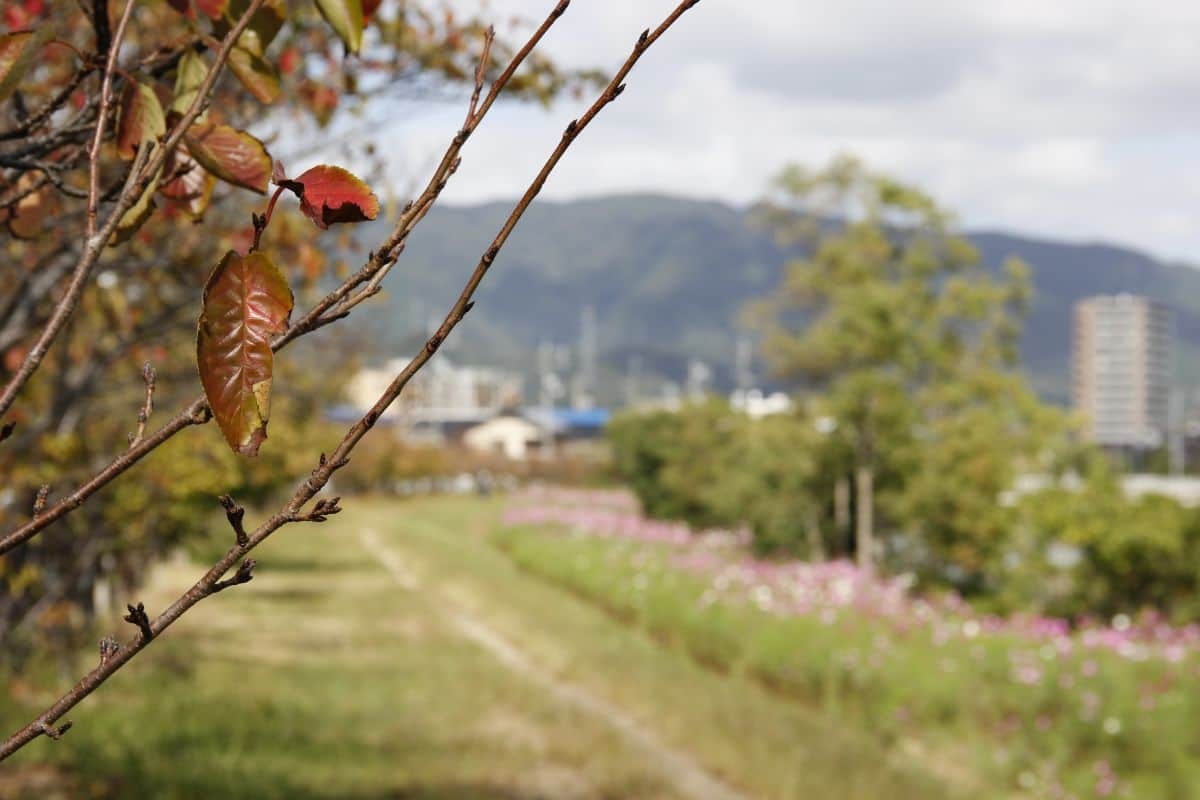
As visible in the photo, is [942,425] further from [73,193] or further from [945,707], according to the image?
[73,193]

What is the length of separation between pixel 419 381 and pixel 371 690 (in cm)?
275

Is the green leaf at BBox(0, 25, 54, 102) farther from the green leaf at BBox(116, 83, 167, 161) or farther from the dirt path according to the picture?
the dirt path

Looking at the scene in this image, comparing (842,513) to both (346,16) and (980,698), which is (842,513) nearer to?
(980,698)

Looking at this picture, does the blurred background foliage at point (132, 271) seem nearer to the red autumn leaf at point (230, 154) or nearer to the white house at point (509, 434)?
the red autumn leaf at point (230, 154)

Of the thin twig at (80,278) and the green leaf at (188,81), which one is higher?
the green leaf at (188,81)

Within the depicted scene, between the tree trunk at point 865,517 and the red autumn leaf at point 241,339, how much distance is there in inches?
596

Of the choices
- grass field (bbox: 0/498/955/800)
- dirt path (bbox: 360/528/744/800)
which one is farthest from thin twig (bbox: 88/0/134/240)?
dirt path (bbox: 360/528/744/800)

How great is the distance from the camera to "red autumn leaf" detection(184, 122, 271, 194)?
1.43 meters

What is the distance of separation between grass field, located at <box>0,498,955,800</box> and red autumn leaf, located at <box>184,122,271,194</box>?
18.0ft

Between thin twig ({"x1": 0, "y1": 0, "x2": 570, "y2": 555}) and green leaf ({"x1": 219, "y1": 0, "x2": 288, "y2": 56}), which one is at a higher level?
green leaf ({"x1": 219, "y1": 0, "x2": 288, "y2": 56})

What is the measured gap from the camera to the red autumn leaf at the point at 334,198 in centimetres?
110

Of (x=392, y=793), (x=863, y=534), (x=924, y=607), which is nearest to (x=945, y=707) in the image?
(x=924, y=607)

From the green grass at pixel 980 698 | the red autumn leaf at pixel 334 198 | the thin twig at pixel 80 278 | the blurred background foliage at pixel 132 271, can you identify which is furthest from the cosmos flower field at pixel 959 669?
the thin twig at pixel 80 278

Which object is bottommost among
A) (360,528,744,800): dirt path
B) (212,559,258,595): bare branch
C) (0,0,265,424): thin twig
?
(360,528,744,800): dirt path
